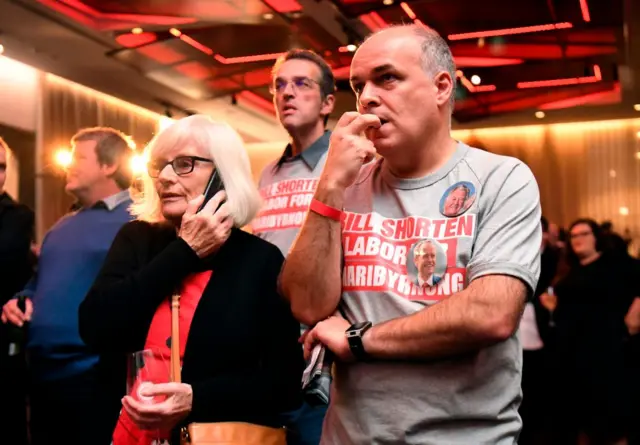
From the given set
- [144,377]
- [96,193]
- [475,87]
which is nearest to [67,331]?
[96,193]

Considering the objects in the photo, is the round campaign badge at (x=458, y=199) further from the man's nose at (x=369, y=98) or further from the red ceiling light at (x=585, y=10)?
the red ceiling light at (x=585, y=10)

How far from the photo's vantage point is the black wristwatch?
1.49 m

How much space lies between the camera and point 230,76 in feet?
31.2

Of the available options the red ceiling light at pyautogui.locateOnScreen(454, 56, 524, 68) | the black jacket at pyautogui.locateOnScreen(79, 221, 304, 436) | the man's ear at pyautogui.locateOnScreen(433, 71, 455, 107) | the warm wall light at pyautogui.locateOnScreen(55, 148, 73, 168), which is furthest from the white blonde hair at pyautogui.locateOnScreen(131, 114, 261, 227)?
the warm wall light at pyautogui.locateOnScreen(55, 148, 73, 168)

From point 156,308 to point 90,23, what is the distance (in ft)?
20.3

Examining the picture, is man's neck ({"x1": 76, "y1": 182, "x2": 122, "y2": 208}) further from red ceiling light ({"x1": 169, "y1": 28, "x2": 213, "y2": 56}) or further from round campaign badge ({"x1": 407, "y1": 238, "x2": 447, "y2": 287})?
red ceiling light ({"x1": 169, "y1": 28, "x2": 213, "y2": 56})

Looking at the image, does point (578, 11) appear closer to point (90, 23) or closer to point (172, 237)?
point (90, 23)

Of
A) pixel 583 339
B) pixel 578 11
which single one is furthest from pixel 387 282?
pixel 578 11

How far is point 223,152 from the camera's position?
82.2 inches

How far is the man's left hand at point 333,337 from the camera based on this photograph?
151 centimetres

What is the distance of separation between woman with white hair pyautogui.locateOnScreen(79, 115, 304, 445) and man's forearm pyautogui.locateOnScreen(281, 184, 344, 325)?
1.34 feet

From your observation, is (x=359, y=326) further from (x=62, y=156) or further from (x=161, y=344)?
(x=62, y=156)

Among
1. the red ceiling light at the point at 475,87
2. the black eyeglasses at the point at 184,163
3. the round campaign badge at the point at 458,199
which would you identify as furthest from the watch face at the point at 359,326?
the red ceiling light at the point at 475,87

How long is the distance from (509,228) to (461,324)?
0.70 ft
